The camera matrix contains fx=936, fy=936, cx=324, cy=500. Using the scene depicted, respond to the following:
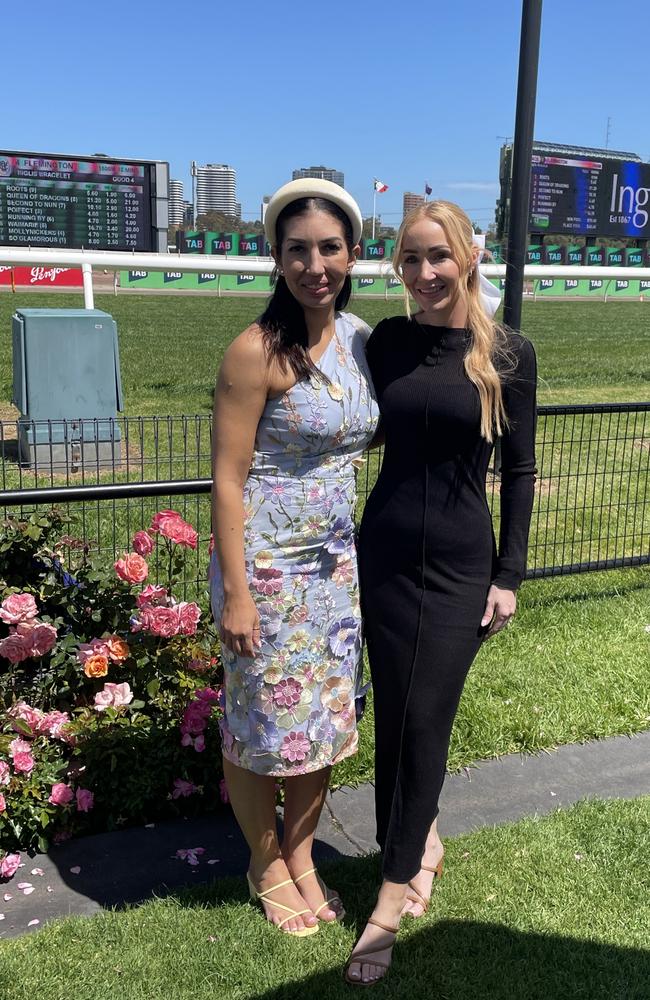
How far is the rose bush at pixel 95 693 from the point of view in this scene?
2.96 metres

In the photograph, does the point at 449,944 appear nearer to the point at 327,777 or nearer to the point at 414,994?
the point at 414,994

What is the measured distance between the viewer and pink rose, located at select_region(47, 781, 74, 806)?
293cm

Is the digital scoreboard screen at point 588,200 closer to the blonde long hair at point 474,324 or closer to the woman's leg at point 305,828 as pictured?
the blonde long hair at point 474,324

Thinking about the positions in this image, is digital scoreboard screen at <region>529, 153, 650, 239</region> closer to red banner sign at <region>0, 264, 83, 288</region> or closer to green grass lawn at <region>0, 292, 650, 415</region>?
green grass lawn at <region>0, 292, 650, 415</region>

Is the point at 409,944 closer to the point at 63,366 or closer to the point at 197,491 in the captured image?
the point at 197,491

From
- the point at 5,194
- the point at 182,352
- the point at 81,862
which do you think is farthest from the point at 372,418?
the point at 5,194

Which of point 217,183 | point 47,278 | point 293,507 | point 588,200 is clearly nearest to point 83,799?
point 293,507

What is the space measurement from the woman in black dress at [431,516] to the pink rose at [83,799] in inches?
39.3

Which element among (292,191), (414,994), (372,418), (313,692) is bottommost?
(414,994)

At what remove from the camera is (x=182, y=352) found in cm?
1636

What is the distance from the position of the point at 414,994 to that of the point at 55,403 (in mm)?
5959

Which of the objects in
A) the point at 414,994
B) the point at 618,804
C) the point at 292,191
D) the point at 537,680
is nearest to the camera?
the point at 292,191

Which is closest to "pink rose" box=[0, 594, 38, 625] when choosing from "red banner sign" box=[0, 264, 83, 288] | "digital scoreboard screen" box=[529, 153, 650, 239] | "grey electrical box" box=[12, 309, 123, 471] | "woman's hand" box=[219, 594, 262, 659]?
"woman's hand" box=[219, 594, 262, 659]

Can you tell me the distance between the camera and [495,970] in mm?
2494
